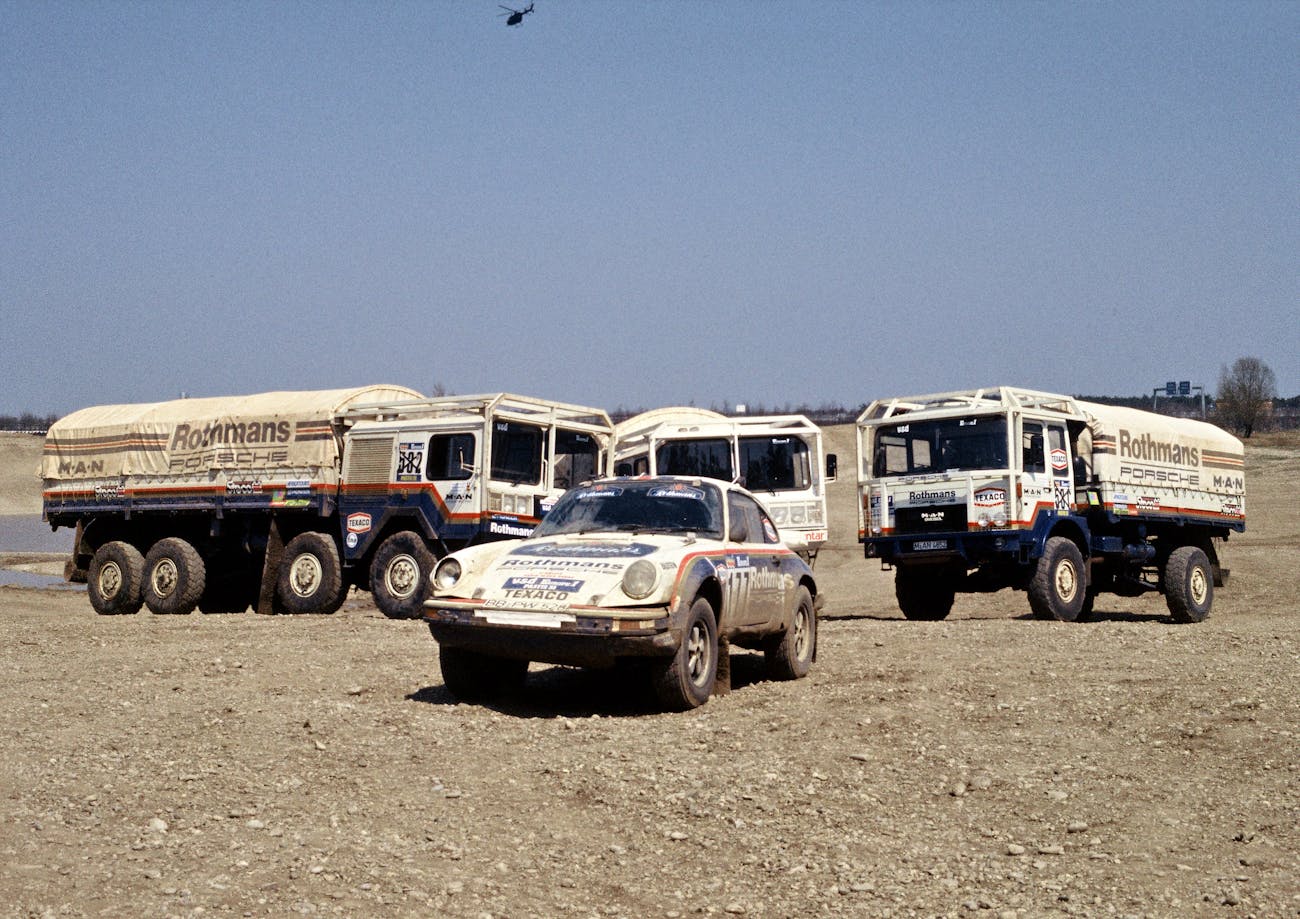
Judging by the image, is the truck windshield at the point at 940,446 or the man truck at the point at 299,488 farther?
the man truck at the point at 299,488

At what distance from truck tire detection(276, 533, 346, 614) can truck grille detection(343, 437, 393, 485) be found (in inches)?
39.3

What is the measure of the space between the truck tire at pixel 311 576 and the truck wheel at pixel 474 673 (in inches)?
375

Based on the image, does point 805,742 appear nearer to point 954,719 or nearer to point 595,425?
point 954,719

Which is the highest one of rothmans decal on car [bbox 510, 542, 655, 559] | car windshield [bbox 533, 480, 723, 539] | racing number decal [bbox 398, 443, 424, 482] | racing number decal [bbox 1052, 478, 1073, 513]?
racing number decal [bbox 398, 443, 424, 482]

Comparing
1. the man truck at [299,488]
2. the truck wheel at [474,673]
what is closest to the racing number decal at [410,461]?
the man truck at [299,488]

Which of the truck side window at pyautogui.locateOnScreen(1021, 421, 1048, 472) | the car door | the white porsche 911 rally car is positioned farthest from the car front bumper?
the truck side window at pyautogui.locateOnScreen(1021, 421, 1048, 472)

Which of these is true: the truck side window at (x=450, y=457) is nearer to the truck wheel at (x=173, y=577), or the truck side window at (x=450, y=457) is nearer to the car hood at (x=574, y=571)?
the truck wheel at (x=173, y=577)

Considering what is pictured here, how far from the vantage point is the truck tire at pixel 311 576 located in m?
19.0

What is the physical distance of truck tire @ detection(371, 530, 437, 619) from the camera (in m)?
17.8

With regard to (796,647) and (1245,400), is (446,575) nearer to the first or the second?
(796,647)

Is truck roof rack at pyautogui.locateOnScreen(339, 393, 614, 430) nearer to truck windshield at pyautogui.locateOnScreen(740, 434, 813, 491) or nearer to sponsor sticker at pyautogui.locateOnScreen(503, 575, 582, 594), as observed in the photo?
truck windshield at pyautogui.locateOnScreen(740, 434, 813, 491)

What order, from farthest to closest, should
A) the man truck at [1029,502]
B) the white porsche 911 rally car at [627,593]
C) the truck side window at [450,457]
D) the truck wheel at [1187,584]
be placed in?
1. the truck wheel at [1187,584]
2. the truck side window at [450,457]
3. the man truck at [1029,502]
4. the white porsche 911 rally car at [627,593]

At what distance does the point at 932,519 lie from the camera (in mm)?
17922

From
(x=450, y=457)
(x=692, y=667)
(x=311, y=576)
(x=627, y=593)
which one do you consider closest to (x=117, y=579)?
(x=311, y=576)
